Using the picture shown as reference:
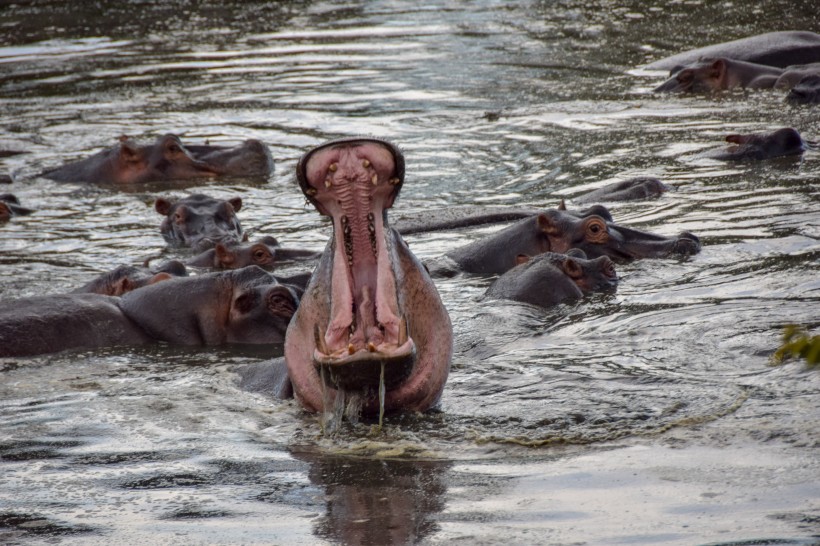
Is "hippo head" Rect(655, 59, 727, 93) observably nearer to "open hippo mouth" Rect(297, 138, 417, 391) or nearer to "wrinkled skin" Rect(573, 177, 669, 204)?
"wrinkled skin" Rect(573, 177, 669, 204)

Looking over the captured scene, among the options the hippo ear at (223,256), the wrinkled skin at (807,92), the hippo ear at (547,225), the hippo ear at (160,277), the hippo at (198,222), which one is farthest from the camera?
the wrinkled skin at (807,92)

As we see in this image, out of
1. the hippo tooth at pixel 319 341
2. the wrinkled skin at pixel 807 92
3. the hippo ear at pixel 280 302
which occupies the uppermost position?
the hippo tooth at pixel 319 341

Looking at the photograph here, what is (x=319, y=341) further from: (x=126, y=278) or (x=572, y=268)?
(x=126, y=278)

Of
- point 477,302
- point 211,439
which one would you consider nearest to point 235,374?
point 211,439

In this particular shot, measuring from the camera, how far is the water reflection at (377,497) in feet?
12.1

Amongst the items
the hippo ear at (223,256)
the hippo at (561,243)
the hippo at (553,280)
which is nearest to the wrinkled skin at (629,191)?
the hippo at (561,243)

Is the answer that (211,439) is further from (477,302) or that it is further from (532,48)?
(532,48)

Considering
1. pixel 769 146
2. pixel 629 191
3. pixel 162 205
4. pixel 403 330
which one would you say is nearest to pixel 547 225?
pixel 629 191

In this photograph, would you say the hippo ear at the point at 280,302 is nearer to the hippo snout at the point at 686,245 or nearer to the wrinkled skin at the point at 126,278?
the wrinkled skin at the point at 126,278

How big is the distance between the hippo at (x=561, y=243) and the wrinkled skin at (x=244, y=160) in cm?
402

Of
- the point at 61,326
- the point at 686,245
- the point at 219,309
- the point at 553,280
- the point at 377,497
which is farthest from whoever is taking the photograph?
the point at 686,245

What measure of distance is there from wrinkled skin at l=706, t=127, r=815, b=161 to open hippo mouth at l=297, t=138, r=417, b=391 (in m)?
6.31

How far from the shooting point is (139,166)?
38.8 feet

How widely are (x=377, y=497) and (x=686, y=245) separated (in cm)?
399
